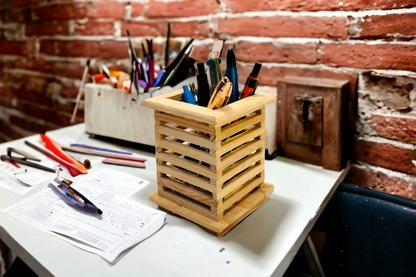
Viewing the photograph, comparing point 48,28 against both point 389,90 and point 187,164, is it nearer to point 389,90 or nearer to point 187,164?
point 187,164

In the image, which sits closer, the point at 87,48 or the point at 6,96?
the point at 87,48

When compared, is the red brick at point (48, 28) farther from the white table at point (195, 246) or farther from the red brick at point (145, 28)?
the white table at point (195, 246)

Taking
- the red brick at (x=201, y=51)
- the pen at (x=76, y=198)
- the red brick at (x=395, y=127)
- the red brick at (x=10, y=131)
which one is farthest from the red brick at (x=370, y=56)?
the red brick at (x=10, y=131)

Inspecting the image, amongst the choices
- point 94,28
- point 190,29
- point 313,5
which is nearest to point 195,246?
point 313,5

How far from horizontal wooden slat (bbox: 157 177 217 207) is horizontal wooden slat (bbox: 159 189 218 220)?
1 cm

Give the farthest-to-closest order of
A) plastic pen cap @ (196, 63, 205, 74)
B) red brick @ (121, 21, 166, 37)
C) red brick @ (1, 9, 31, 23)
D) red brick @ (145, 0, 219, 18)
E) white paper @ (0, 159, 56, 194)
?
red brick @ (1, 9, 31, 23) < red brick @ (121, 21, 166, 37) < red brick @ (145, 0, 219, 18) < white paper @ (0, 159, 56, 194) < plastic pen cap @ (196, 63, 205, 74)

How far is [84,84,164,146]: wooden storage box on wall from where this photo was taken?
0.93 meters

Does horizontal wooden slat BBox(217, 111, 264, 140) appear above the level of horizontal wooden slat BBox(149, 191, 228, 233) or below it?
above

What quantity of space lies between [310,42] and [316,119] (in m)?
0.21

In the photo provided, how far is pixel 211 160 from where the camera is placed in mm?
577

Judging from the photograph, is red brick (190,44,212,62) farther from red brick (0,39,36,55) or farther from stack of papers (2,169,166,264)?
red brick (0,39,36,55)

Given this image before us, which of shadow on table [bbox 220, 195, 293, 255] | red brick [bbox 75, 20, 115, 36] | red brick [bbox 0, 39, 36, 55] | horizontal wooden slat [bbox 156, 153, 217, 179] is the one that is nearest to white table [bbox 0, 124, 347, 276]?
shadow on table [bbox 220, 195, 293, 255]

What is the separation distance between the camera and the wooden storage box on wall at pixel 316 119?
812 mm

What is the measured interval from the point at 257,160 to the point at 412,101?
401mm
